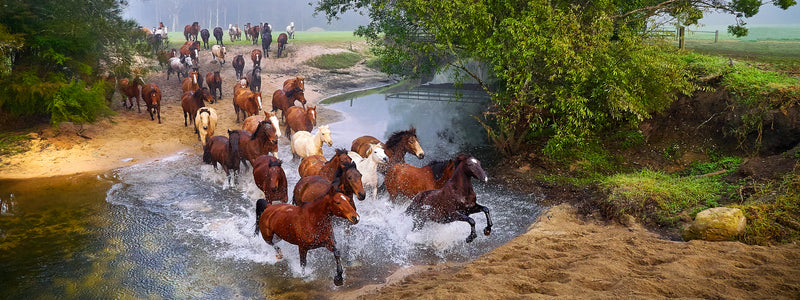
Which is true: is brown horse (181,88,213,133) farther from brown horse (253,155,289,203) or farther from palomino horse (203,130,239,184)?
brown horse (253,155,289,203)

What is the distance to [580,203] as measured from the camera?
31.0 ft

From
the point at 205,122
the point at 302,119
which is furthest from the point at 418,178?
the point at 205,122

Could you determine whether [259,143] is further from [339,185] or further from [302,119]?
[339,185]

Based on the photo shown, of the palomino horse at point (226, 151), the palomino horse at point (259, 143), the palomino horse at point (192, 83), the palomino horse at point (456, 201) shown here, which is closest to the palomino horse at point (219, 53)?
the palomino horse at point (192, 83)

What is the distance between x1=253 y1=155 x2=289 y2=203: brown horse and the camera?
27.2 feet

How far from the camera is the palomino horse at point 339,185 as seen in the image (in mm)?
6965

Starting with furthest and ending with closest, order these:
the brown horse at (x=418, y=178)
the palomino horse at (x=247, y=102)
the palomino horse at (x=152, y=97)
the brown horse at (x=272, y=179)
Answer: the palomino horse at (x=247, y=102)
the palomino horse at (x=152, y=97)
the brown horse at (x=418, y=178)
the brown horse at (x=272, y=179)

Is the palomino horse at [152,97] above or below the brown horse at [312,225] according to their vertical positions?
above

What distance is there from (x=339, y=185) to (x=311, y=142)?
190 inches

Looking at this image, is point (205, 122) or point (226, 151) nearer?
point (226, 151)

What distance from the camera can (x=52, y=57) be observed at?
45.1 feet

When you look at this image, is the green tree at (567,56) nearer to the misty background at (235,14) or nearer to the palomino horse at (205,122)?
the palomino horse at (205,122)

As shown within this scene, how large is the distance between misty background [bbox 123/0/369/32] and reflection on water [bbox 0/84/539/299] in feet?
221

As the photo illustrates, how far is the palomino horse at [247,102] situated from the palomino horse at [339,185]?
8.45m
